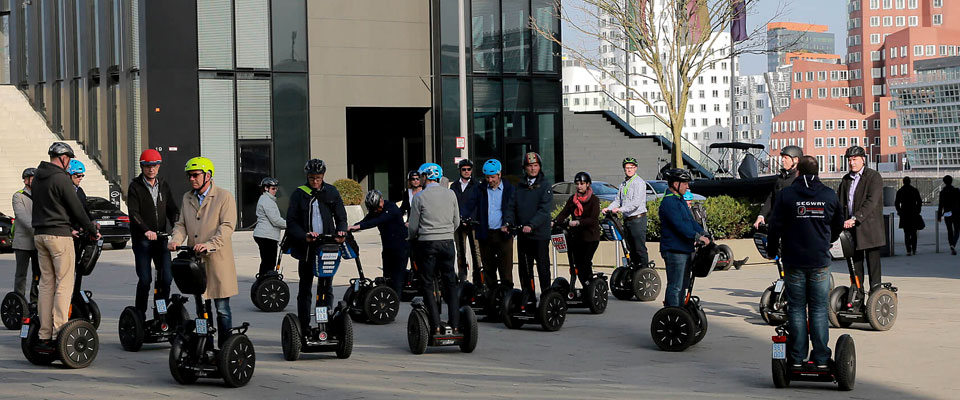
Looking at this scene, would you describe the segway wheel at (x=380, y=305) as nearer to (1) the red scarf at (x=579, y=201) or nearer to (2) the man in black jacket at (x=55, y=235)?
(1) the red scarf at (x=579, y=201)

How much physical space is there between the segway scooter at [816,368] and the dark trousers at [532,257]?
421 cm

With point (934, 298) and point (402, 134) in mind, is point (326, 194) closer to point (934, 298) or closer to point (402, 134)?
point (934, 298)

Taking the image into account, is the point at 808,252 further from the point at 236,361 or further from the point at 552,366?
the point at 236,361

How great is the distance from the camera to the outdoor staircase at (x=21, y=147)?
40906 mm

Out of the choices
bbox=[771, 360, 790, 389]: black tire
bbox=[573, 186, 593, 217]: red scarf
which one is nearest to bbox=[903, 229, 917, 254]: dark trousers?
bbox=[573, 186, 593, 217]: red scarf

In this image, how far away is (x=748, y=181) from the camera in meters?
22.0

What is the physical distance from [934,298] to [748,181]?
6.84 m

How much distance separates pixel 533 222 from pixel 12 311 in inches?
217

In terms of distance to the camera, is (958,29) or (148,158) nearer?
(148,158)

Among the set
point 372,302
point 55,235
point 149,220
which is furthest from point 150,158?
point 372,302

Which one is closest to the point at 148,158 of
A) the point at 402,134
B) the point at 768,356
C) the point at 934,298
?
the point at 768,356

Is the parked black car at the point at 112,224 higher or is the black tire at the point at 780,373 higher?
the parked black car at the point at 112,224

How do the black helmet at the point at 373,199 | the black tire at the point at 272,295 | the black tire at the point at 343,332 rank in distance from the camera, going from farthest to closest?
the black tire at the point at 272,295 < the black helmet at the point at 373,199 < the black tire at the point at 343,332

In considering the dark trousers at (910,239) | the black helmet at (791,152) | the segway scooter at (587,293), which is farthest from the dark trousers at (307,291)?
the dark trousers at (910,239)
